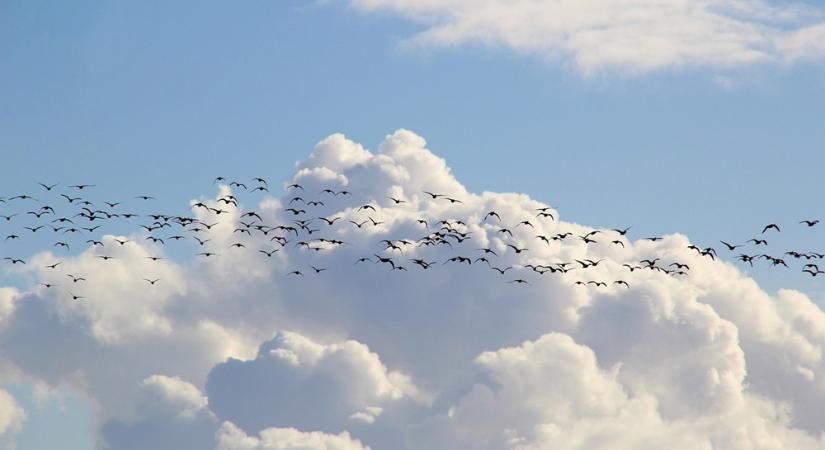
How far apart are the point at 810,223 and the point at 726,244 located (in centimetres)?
1245

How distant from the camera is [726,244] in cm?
19650

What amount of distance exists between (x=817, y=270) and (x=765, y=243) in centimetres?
880

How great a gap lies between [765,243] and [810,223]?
10.1m

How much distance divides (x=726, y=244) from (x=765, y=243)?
6679 millimetres

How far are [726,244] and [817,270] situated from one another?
14906 millimetres

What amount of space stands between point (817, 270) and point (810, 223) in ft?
40.4

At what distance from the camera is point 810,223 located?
190125 millimetres

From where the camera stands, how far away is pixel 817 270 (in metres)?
200

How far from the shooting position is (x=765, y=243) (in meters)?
199
